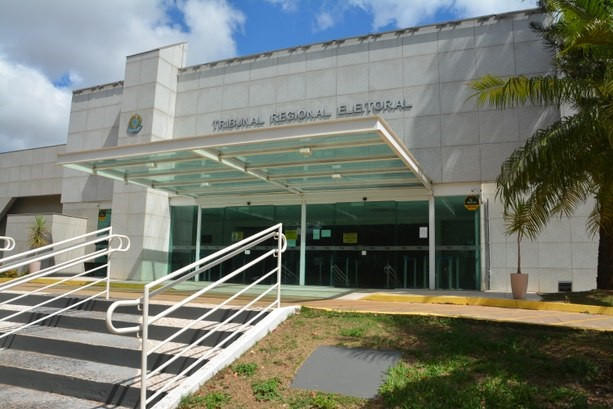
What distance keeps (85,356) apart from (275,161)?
7.19 m

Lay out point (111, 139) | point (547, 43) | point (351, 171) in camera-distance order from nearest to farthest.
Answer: point (351, 171)
point (547, 43)
point (111, 139)

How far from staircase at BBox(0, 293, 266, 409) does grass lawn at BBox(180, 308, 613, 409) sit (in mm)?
658

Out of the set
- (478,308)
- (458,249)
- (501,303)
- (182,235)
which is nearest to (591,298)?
(501,303)

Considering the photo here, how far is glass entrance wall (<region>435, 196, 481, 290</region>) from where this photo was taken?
594 inches

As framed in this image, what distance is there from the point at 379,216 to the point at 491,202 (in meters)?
3.43

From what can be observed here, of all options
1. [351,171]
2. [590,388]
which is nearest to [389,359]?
[590,388]

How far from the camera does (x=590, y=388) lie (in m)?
4.62

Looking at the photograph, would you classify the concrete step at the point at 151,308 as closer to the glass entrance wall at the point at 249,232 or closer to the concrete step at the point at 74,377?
the concrete step at the point at 74,377

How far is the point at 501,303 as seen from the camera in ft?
32.0

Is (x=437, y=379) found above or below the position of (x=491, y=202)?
below

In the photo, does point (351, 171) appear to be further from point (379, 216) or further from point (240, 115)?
point (240, 115)

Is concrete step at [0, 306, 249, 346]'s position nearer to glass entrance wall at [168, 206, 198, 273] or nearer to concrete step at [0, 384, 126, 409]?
concrete step at [0, 384, 126, 409]

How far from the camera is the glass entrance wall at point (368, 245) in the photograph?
1555 cm

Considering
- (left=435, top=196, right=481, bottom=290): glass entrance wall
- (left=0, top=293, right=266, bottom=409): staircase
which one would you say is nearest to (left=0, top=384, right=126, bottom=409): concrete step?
(left=0, top=293, right=266, bottom=409): staircase
